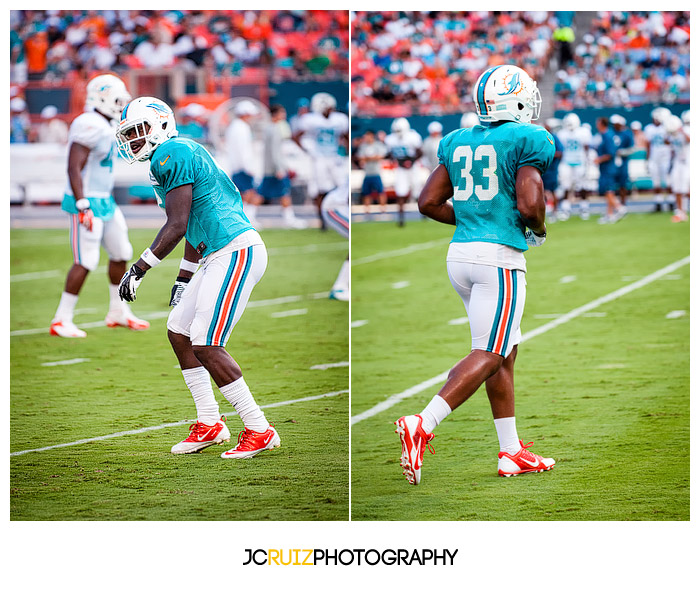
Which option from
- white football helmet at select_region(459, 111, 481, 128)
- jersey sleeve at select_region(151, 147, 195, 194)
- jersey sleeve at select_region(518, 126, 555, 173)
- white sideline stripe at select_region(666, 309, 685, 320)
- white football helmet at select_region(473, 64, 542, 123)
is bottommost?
white sideline stripe at select_region(666, 309, 685, 320)

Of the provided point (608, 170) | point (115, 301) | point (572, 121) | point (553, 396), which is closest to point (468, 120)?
point (572, 121)

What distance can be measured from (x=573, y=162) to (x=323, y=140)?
299cm

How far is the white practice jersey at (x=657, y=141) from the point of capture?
7.78 metres

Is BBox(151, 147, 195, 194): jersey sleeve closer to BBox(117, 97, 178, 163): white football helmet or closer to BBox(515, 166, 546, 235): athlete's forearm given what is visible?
BBox(117, 97, 178, 163): white football helmet

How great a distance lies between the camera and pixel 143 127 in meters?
2.99

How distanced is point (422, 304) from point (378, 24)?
10.4ft

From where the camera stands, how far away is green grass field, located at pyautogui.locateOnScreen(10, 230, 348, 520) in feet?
10.2

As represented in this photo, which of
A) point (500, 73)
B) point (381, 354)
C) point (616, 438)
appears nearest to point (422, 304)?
point (381, 354)

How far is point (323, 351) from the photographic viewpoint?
4160 millimetres

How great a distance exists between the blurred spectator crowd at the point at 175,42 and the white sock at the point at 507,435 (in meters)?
2.23

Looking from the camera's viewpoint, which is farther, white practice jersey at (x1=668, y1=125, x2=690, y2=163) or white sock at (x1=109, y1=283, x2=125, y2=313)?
white practice jersey at (x1=668, y1=125, x2=690, y2=163)

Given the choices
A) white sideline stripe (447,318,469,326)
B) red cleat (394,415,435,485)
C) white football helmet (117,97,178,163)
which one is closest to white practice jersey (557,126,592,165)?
white sideline stripe (447,318,469,326)

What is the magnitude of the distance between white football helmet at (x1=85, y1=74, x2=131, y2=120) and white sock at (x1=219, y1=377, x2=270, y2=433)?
6.00 feet

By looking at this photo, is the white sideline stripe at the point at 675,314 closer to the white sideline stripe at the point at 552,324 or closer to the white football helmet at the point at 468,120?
the white sideline stripe at the point at 552,324
